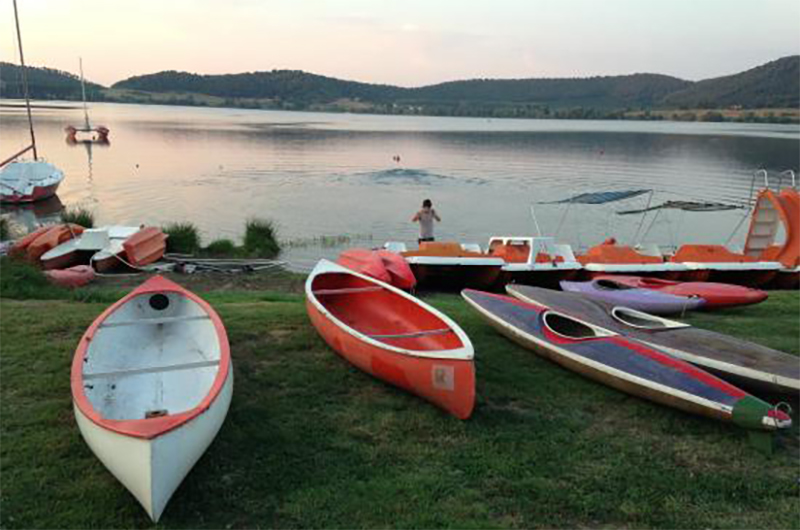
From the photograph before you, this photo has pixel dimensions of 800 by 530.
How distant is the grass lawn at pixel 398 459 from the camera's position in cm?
468

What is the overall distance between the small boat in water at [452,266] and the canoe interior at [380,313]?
4772mm

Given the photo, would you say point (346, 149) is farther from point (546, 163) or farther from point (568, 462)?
point (568, 462)

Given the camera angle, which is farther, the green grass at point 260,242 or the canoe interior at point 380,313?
the green grass at point 260,242

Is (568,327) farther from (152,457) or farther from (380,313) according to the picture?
(152,457)

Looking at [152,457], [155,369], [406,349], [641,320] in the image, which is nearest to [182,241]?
[155,369]

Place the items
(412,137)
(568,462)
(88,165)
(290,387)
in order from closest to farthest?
(568,462), (290,387), (88,165), (412,137)

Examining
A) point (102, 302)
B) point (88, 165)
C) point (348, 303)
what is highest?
point (348, 303)

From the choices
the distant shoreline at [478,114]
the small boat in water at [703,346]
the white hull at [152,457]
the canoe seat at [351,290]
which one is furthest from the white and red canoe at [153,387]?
the distant shoreline at [478,114]

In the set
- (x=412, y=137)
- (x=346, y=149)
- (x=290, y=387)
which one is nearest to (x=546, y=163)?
(x=346, y=149)

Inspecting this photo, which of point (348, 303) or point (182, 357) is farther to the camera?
point (348, 303)

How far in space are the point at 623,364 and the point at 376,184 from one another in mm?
31907

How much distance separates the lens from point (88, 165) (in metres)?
44.1

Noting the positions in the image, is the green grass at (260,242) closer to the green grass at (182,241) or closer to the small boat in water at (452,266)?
the green grass at (182,241)

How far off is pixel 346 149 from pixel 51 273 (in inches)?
1940
